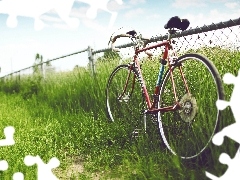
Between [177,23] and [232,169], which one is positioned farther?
[177,23]

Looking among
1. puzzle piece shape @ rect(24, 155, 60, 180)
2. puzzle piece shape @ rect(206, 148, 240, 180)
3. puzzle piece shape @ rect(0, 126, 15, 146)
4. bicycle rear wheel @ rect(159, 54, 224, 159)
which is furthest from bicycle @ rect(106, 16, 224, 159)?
puzzle piece shape @ rect(0, 126, 15, 146)

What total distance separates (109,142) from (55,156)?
0.59 metres

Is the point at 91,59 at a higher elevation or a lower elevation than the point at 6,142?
higher

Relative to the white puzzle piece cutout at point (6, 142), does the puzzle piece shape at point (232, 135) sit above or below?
above

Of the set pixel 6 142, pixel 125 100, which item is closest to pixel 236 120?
pixel 125 100

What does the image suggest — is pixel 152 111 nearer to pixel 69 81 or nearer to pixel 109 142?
pixel 109 142

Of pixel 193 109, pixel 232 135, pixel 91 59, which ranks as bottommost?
pixel 232 135

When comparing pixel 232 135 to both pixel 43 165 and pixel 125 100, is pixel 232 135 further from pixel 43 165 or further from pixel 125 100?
pixel 125 100

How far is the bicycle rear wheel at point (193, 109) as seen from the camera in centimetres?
293

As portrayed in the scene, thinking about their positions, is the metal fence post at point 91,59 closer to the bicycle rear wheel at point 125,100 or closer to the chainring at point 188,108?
the bicycle rear wheel at point 125,100

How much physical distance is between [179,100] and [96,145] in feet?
3.89

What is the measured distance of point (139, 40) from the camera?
14.3 ft

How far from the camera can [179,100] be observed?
3400 millimetres

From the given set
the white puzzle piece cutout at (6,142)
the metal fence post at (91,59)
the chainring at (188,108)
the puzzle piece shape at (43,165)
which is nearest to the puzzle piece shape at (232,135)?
the chainring at (188,108)
